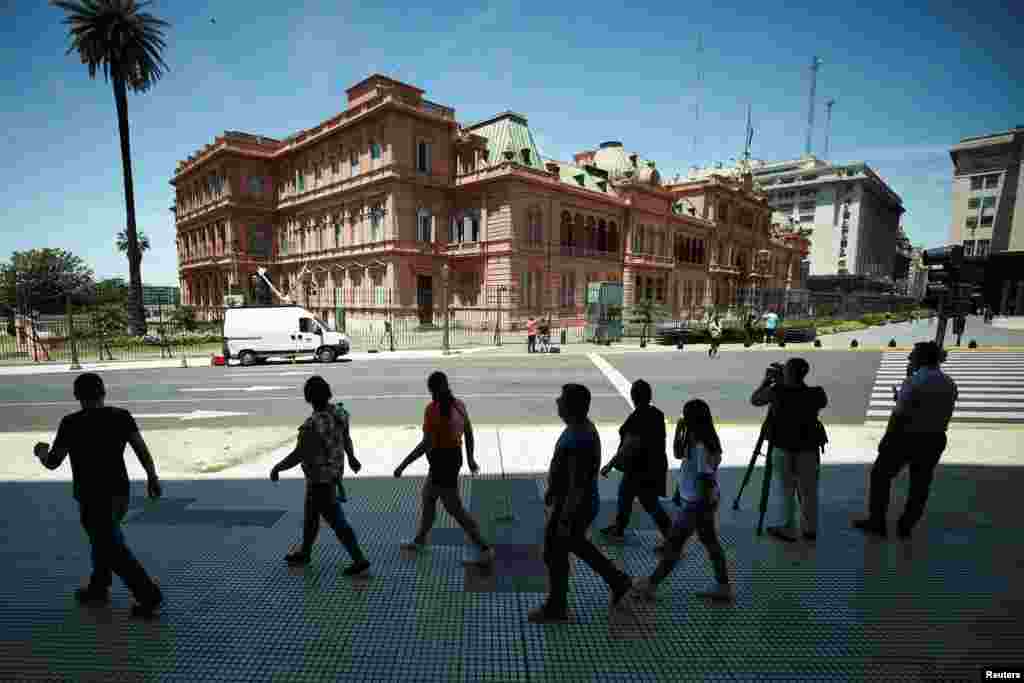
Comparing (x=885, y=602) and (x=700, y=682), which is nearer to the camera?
(x=700, y=682)

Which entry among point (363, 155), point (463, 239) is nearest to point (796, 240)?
point (463, 239)

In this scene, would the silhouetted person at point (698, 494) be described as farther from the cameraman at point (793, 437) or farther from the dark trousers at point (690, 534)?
the cameraman at point (793, 437)

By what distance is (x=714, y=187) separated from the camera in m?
53.0

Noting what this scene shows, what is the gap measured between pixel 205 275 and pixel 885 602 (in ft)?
214

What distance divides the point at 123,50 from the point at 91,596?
38676mm

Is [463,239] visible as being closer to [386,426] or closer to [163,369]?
[163,369]

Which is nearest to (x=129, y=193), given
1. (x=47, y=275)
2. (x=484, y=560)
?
(x=484, y=560)

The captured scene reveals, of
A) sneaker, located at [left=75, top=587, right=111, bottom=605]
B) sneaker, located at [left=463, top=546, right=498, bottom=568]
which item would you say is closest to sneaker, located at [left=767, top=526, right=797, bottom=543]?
sneaker, located at [left=463, top=546, right=498, bottom=568]

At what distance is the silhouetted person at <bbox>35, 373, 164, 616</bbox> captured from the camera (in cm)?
351

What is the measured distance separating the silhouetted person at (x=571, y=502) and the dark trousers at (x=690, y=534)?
410 millimetres

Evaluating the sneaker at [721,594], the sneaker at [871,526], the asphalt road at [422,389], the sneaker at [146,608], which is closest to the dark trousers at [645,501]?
the sneaker at [721,594]

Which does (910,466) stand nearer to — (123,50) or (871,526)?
(871,526)

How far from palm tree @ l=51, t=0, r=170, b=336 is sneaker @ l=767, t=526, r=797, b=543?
33.6 meters

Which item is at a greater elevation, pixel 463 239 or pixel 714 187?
pixel 714 187
